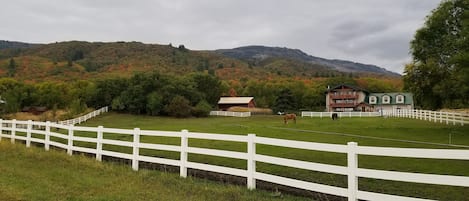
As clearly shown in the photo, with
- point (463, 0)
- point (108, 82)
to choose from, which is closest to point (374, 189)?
point (463, 0)

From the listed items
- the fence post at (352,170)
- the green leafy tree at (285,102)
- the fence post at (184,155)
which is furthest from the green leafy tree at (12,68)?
Result: the fence post at (352,170)

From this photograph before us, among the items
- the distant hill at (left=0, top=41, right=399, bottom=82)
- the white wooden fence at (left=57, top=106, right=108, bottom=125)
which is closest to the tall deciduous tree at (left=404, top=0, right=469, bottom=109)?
the white wooden fence at (left=57, top=106, right=108, bottom=125)

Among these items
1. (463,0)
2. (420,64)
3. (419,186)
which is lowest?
(419,186)

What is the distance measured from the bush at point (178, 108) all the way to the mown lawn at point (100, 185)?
186 ft

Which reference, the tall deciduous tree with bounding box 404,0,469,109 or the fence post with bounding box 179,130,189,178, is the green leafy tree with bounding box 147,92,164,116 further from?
the fence post with bounding box 179,130,189,178

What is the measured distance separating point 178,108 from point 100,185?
6055cm

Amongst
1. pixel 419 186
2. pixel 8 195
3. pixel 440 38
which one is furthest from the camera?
pixel 440 38

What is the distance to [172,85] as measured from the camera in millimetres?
75375

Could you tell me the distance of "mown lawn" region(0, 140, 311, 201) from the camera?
8.28m

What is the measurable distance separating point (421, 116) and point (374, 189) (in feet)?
120

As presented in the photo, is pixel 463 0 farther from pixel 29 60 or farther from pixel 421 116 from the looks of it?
pixel 29 60

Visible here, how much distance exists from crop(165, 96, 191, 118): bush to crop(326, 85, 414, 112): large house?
39492 millimetres

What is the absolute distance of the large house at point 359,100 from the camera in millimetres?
95062

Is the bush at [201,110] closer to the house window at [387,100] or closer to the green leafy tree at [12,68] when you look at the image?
the house window at [387,100]
